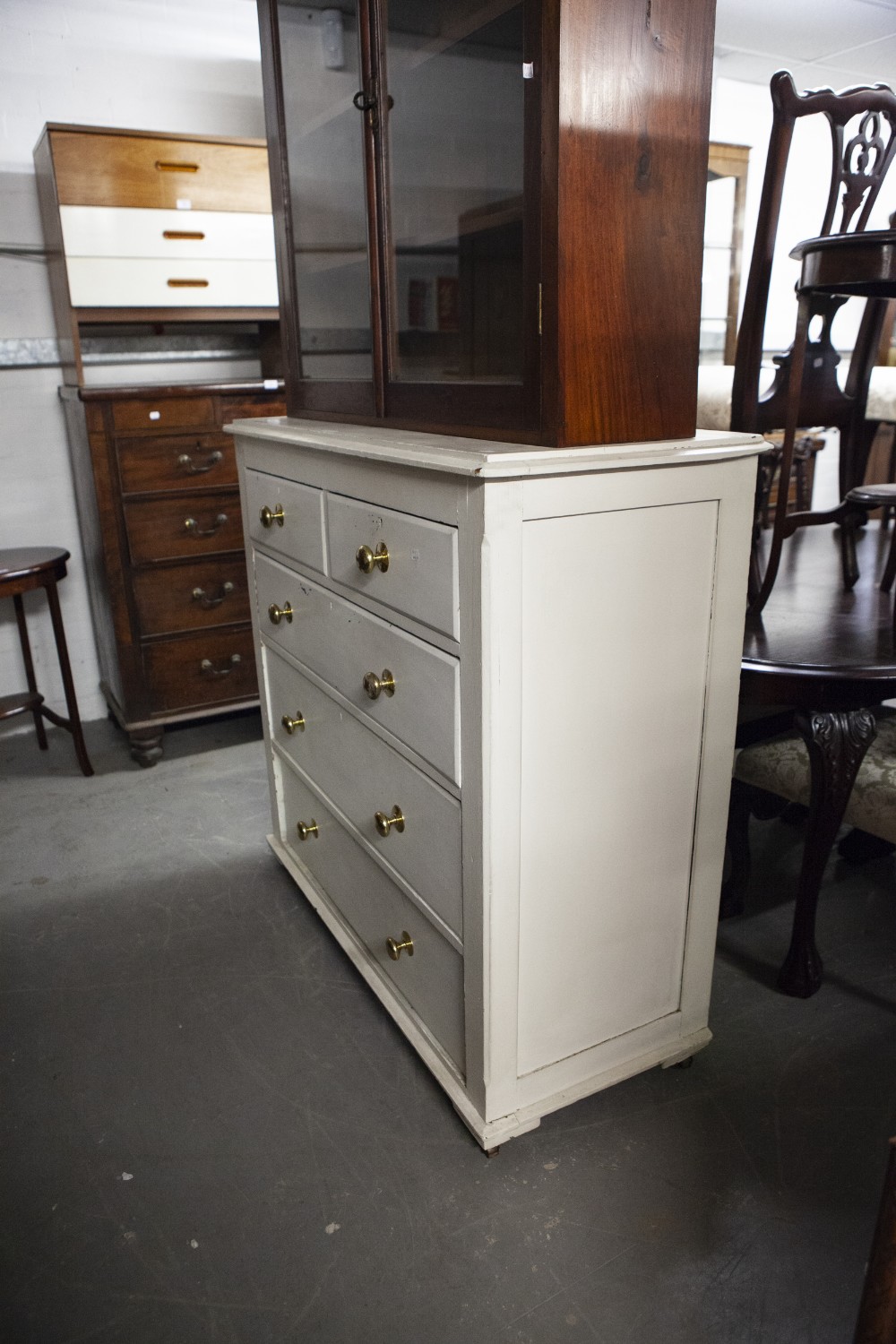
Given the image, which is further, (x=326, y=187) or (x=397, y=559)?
(x=326, y=187)

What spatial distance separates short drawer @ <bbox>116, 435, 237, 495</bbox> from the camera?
2785 mm

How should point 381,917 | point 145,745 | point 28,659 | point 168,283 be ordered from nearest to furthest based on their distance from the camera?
point 381,917, point 168,283, point 145,745, point 28,659

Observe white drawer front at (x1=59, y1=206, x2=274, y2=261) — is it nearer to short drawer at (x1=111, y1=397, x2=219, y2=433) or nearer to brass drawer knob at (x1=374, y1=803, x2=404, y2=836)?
short drawer at (x1=111, y1=397, x2=219, y2=433)

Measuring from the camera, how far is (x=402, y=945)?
Answer: 164cm

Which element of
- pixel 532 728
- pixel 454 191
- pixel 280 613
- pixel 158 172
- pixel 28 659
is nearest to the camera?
pixel 532 728

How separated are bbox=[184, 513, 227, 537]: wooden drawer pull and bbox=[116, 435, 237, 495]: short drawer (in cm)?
11

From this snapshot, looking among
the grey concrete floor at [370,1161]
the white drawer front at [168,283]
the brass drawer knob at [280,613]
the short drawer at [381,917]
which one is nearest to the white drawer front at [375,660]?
the brass drawer knob at [280,613]

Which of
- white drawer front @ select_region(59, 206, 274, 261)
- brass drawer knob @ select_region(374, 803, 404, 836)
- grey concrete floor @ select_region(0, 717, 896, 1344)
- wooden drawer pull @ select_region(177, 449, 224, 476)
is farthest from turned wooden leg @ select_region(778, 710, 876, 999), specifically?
white drawer front @ select_region(59, 206, 274, 261)

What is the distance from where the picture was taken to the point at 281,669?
212 centimetres

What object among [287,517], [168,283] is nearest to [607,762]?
[287,517]

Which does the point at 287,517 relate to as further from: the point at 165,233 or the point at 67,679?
the point at 165,233

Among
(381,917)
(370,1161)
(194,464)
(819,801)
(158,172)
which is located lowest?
(370,1161)

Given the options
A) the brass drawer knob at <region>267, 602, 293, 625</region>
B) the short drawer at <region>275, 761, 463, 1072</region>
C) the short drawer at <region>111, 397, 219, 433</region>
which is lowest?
the short drawer at <region>275, 761, 463, 1072</region>

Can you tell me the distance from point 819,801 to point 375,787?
33.8 inches
